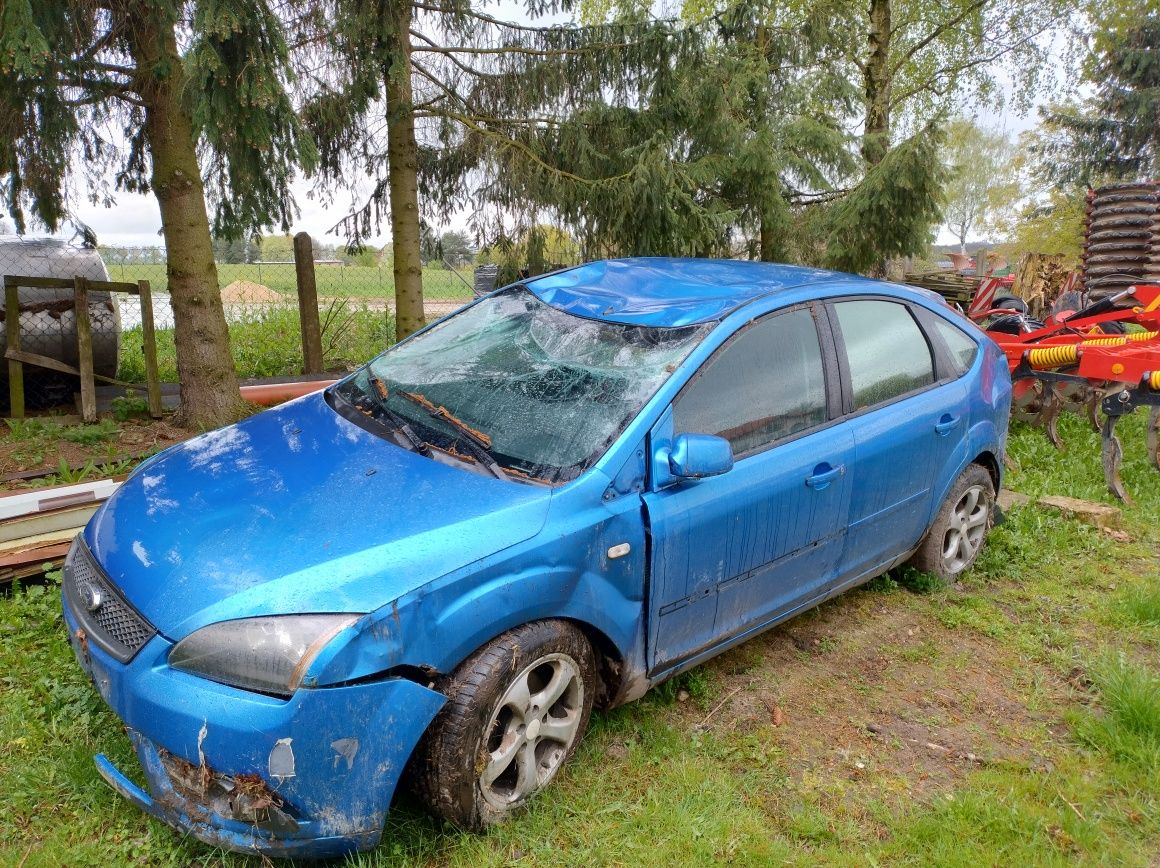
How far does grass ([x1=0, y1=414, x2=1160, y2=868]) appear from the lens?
2.46 metres

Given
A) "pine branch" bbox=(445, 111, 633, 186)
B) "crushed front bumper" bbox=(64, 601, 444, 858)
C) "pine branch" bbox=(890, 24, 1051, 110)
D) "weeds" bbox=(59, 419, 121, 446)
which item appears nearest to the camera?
"crushed front bumper" bbox=(64, 601, 444, 858)

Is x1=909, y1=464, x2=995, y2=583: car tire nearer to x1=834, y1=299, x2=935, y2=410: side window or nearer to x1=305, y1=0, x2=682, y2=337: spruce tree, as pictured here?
x1=834, y1=299, x2=935, y2=410: side window

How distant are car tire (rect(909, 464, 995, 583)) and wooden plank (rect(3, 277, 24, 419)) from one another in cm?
660

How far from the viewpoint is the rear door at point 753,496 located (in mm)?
2768

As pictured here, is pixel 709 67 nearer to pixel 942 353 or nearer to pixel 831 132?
pixel 831 132

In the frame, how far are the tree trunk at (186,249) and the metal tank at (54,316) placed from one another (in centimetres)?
184

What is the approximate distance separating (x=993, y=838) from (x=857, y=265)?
8.22m

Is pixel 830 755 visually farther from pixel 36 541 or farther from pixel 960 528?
pixel 36 541

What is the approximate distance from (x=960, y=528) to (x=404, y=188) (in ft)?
19.1

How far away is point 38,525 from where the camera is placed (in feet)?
12.6

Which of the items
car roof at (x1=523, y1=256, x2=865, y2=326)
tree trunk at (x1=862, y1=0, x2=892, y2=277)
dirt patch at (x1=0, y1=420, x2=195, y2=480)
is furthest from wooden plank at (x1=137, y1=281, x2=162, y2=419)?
tree trunk at (x1=862, y1=0, x2=892, y2=277)

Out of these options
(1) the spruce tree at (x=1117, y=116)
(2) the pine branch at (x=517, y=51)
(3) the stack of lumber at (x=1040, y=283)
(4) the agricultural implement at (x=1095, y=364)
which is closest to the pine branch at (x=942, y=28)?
(1) the spruce tree at (x=1117, y=116)

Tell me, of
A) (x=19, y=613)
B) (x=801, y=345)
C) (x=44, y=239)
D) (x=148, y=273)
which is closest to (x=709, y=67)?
(x=801, y=345)

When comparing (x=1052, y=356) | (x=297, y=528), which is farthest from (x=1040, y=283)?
(x=297, y=528)
